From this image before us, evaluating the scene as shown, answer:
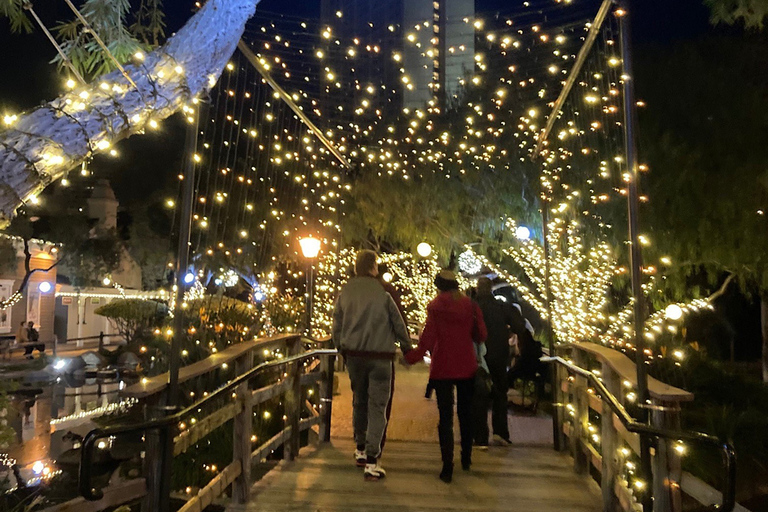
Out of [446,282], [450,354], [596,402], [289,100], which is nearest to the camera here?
[596,402]

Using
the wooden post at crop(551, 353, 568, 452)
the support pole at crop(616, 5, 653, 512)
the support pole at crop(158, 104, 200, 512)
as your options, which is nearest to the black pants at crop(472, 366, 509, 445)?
the wooden post at crop(551, 353, 568, 452)

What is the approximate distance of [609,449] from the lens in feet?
13.5

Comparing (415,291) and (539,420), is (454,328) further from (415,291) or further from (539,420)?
(415,291)

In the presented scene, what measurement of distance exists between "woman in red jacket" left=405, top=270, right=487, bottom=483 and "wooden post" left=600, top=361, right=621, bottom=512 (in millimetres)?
1029

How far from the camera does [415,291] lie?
13.1 metres

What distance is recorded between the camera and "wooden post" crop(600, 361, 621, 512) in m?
4.00

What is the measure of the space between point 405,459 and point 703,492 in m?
2.76

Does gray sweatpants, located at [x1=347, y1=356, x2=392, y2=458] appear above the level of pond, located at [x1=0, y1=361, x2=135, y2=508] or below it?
above

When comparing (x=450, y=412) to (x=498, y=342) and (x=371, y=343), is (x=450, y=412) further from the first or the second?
(x=498, y=342)

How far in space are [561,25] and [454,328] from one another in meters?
3.69

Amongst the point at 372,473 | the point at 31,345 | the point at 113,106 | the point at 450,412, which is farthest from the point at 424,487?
the point at 31,345

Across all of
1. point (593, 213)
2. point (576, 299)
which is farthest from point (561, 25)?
point (576, 299)

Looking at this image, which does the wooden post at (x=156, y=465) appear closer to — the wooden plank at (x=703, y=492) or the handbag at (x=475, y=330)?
the handbag at (x=475, y=330)

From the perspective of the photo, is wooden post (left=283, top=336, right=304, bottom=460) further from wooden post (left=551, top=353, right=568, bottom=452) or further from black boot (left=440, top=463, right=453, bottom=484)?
wooden post (left=551, top=353, right=568, bottom=452)
